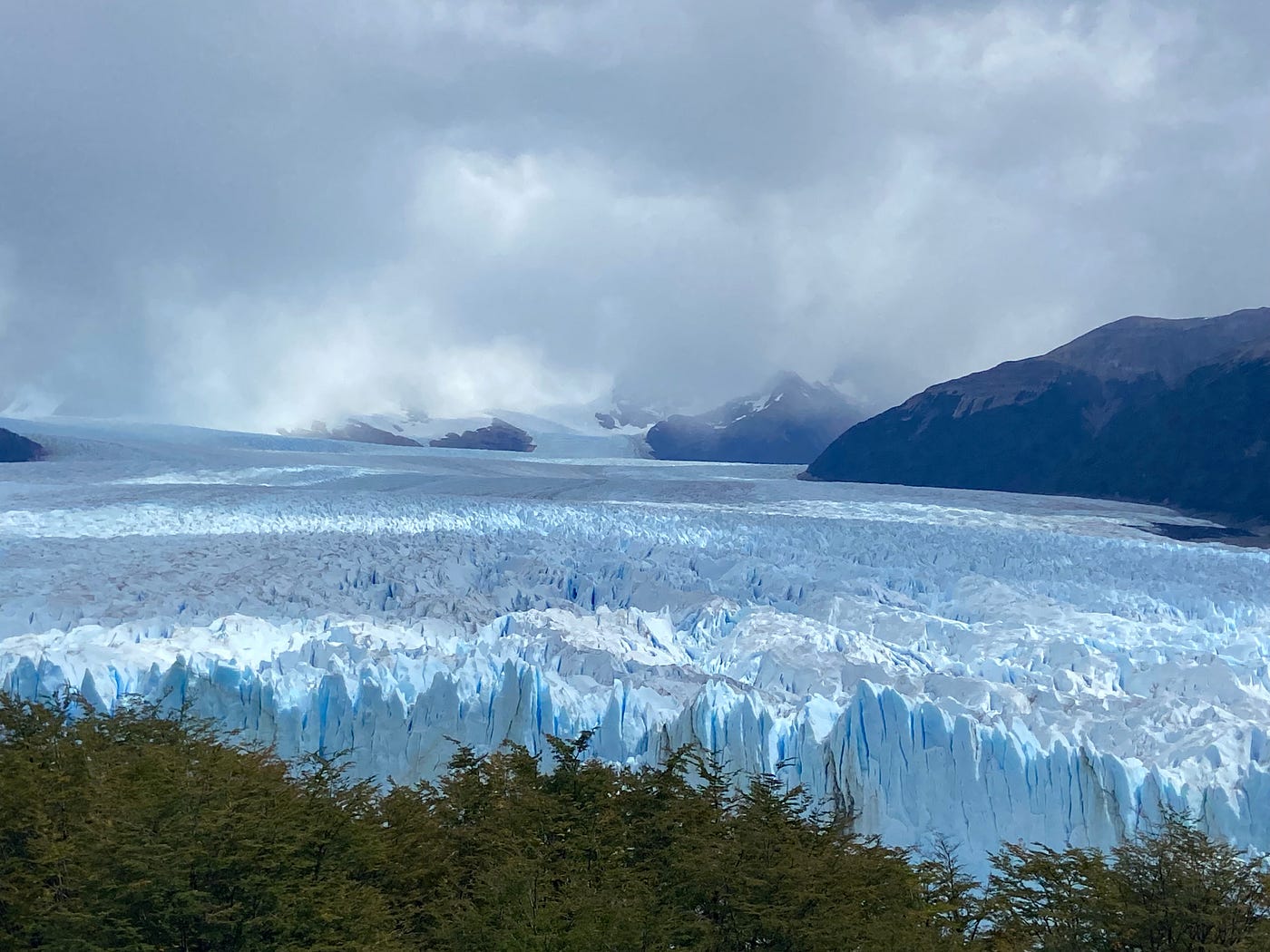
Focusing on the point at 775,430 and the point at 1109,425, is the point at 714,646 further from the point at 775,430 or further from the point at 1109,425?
the point at 775,430

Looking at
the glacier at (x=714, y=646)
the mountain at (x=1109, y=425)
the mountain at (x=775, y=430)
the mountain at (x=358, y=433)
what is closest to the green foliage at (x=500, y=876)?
the glacier at (x=714, y=646)

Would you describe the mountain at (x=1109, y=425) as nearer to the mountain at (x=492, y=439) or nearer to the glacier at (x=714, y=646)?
the glacier at (x=714, y=646)

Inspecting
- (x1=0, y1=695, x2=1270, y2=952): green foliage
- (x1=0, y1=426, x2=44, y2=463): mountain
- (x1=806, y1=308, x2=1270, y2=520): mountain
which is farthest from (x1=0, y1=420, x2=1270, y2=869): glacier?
(x1=806, y1=308, x2=1270, y2=520): mountain

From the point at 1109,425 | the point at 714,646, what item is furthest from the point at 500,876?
the point at 1109,425

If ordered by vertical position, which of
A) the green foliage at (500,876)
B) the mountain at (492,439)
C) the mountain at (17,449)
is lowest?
the green foliage at (500,876)

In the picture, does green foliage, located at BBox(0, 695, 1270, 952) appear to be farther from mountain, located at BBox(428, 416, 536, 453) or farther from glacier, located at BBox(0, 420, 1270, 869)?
mountain, located at BBox(428, 416, 536, 453)

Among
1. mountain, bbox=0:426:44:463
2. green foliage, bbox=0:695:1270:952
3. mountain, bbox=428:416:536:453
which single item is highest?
mountain, bbox=428:416:536:453
